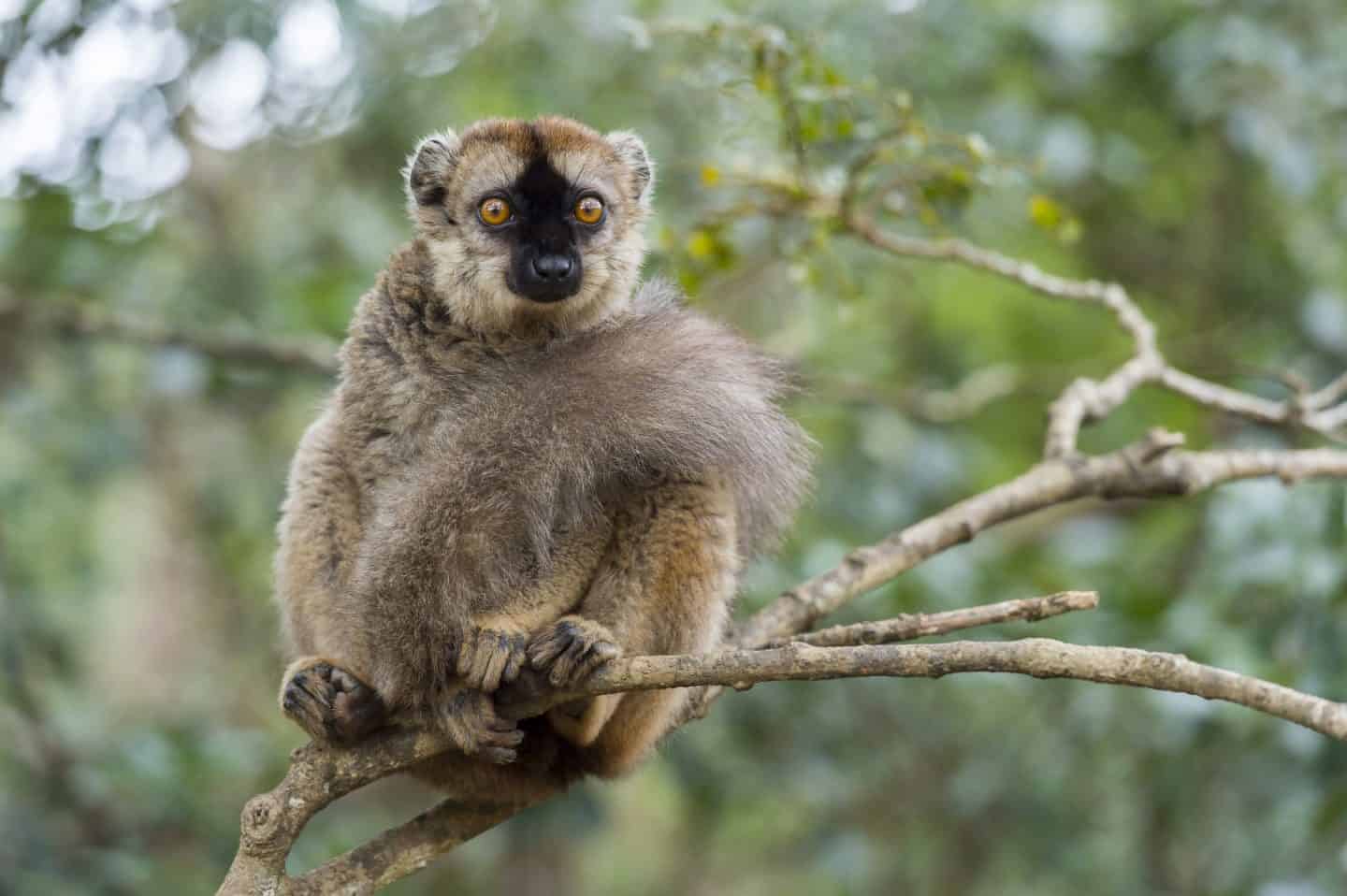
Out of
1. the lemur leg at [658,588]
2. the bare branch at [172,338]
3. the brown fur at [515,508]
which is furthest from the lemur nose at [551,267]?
the bare branch at [172,338]

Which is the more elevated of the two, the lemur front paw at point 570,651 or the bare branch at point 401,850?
the lemur front paw at point 570,651

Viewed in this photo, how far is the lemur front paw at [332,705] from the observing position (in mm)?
3812

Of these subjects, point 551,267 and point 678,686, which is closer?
point 678,686

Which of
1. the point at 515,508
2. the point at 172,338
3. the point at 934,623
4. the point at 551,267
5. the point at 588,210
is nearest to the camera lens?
the point at 934,623

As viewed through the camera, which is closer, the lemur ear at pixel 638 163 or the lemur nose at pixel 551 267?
the lemur nose at pixel 551 267

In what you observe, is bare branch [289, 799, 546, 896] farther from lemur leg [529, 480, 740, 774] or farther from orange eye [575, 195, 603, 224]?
orange eye [575, 195, 603, 224]

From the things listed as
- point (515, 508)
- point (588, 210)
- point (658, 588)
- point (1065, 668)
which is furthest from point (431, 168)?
point (1065, 668)

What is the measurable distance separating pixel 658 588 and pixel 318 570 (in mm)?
1141

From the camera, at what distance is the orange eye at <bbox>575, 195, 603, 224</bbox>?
16.8ft

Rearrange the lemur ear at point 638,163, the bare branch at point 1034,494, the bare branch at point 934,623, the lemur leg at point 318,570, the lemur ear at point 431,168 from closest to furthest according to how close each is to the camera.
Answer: the bare branch at point 934,623 < the lemur leg at point 318,570 < the bare branch at point 1034,494 < the lemur ear at point 431,168 < the lemur ear at point 638,163

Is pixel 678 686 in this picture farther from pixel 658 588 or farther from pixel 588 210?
pixel 588 210

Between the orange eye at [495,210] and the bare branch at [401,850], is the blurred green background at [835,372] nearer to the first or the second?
the orange eye at [495,210]

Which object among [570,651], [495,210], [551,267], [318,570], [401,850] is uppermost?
[495,210]

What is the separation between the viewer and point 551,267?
4.77m
